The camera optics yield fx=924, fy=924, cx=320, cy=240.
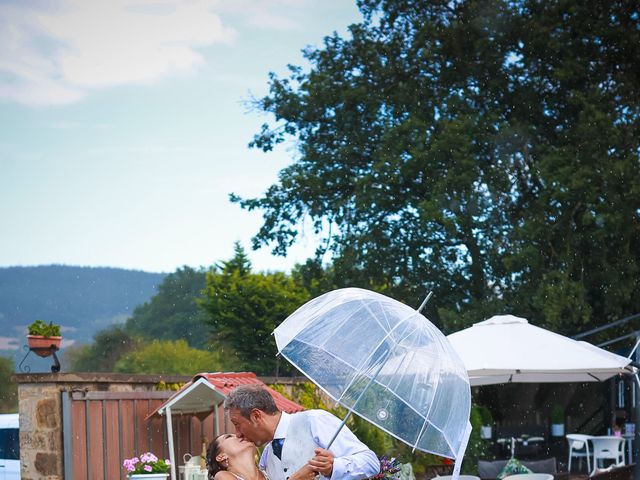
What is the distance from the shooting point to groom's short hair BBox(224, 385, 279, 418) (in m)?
3.46

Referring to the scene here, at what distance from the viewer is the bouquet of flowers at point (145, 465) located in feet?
26.7

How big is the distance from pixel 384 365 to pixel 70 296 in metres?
121

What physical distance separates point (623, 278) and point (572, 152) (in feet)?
9.57

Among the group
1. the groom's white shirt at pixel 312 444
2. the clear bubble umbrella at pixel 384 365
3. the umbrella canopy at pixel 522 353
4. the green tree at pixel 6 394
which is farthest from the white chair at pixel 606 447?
the green tree at pixel 6 394

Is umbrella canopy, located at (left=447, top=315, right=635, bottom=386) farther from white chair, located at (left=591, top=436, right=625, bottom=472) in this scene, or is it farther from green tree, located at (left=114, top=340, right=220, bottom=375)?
green tree, located at (left=114, top=340, right=220, bottom=375)

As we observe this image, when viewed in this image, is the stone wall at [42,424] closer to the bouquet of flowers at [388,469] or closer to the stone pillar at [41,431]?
the stone pillar at [41,431]

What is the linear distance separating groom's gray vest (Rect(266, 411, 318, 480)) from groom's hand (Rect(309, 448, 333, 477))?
142 mm

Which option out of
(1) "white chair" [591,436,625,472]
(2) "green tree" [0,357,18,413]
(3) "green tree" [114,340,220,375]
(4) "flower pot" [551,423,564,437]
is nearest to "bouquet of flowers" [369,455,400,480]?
(1) "white chair" [591,436,625,472]

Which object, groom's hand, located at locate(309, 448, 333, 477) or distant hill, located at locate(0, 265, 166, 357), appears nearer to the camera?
groom's hand, located at locate(309, 448, 333, 477)

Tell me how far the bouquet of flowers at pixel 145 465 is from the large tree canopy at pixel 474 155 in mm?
11915

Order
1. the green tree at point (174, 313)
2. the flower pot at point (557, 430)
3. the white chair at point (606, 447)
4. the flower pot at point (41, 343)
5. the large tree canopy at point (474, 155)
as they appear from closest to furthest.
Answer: the flower pot at point (41, 343), the white chair at point (606, 447), the flower pot at point (557, 430), the large tree canopy at point (474, 155), the green tree at point (174, 313)

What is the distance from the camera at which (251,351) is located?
49375mm

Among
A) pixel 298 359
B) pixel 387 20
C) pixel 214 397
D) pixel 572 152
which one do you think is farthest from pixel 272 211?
pixel 298 359

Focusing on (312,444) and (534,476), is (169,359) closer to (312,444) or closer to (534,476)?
(534,476)
